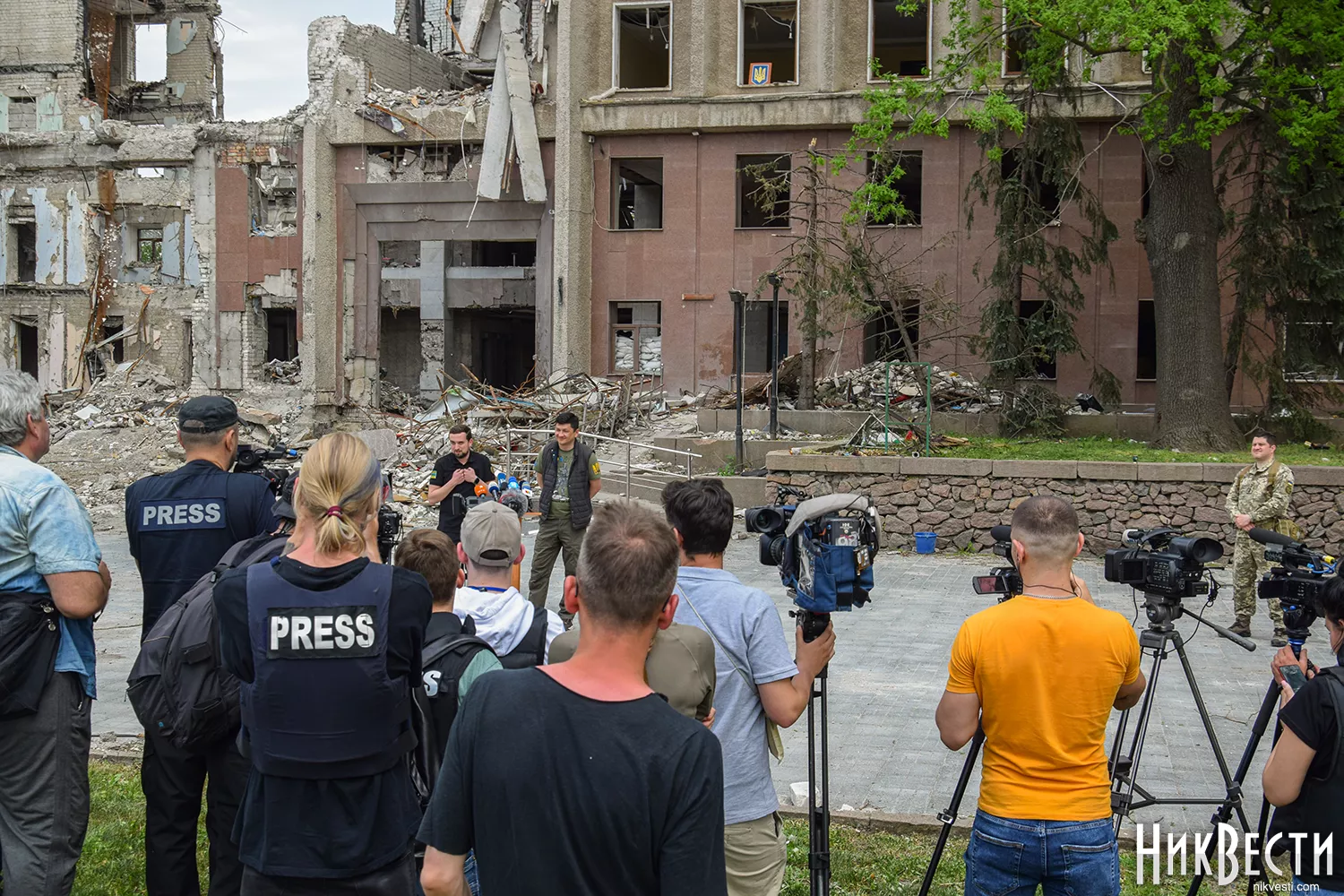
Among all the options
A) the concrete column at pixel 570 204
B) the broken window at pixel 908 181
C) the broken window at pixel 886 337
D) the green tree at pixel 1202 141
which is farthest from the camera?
the concrete column at pixel 570 204

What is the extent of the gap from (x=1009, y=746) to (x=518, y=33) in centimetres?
2697

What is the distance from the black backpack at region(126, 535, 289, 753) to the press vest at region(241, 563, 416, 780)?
2.44ft

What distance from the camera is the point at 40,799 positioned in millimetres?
3861

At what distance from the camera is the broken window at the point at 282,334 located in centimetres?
3509

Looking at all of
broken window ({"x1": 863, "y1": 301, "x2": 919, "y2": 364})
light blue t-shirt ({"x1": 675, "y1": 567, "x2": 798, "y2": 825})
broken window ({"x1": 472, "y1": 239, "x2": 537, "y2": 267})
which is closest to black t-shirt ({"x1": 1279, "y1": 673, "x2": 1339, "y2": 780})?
light blue t-shirt ({"x1": 675, "y1": 567, "x2": 798, "y2": 825})

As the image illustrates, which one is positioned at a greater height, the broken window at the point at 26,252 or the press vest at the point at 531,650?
the broken window at the point at 26,252

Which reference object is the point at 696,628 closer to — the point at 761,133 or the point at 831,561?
the point at 831,561

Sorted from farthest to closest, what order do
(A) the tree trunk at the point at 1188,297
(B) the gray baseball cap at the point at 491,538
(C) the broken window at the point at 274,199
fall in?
(C) the broken window at the point at 274,199 → (A) the tree trunk at the point at 1188,297 → (B) the gray baseball cap at the point at 491,538

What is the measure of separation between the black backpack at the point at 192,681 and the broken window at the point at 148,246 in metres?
32.4

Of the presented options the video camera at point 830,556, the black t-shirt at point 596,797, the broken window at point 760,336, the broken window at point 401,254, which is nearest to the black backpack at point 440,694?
the video camera at point 830,556

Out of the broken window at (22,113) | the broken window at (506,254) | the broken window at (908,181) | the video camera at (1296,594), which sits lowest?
the video camera at (1296,594)

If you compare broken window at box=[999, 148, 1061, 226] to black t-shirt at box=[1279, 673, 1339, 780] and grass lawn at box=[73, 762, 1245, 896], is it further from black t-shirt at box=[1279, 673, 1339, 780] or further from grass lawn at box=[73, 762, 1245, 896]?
black t-shirt at box=[1279, 673, 1339, 780]

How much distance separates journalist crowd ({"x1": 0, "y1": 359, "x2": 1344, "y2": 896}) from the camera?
2.21 metres

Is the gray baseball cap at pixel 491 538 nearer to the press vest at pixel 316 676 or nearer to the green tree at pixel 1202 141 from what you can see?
the press vest at pixel 316 676
